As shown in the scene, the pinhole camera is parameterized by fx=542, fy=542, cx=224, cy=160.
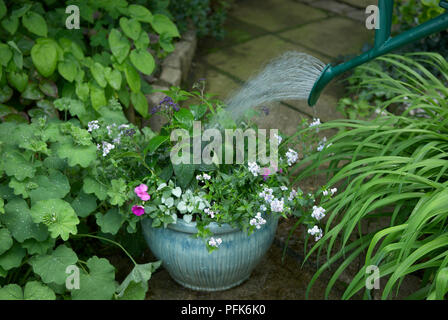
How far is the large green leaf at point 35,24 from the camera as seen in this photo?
2205mm

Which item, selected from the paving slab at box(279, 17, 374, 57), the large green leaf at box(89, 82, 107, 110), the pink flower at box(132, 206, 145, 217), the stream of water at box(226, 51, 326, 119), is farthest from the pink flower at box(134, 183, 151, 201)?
the paving slab at box(279, 17, 374, 57)

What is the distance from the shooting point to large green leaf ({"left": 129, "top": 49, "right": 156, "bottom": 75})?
2301 millimetres

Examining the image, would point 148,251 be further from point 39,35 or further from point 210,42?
point 210,42

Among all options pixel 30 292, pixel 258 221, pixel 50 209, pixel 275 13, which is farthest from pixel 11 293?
pixel 275 13

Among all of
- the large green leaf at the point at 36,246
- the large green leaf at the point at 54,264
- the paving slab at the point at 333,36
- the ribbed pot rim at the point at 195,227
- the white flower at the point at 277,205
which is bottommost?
the large green leaf at the point at 54,264

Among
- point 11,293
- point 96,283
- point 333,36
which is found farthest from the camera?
point 333,36

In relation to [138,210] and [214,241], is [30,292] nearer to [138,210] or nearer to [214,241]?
[138,210]

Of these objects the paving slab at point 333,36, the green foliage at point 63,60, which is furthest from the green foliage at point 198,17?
the green foliage at point 63,60

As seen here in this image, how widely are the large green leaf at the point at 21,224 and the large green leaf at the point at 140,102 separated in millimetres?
857

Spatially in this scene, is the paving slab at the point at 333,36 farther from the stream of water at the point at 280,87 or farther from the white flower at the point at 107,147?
the white flower at the point at 107,147

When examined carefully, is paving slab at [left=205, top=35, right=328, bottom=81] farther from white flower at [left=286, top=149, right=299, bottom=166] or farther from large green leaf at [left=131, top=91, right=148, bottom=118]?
white flower at [left=286, top=149, right=299, bottom=166]

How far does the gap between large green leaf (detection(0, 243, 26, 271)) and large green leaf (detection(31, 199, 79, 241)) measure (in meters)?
0.13

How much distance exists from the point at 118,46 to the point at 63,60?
246mm

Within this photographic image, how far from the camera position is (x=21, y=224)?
161 cm
